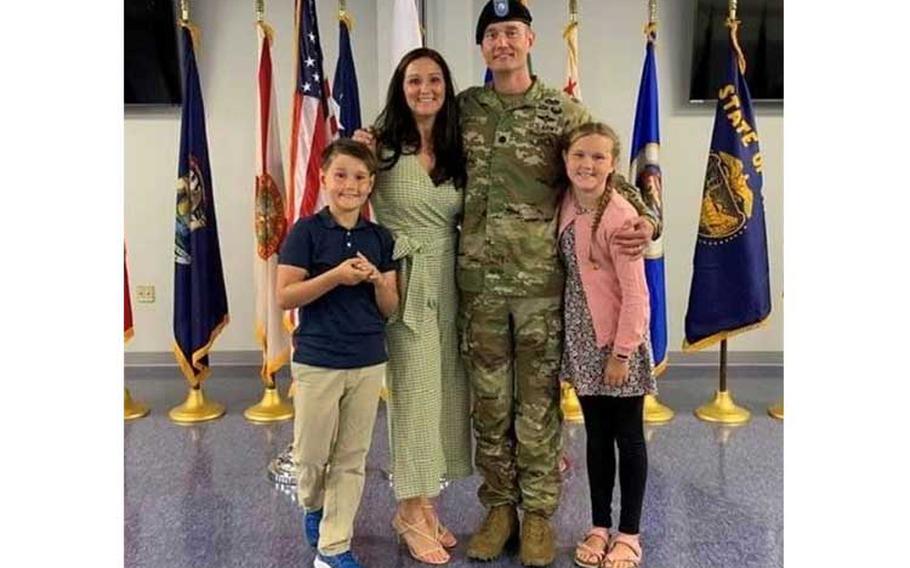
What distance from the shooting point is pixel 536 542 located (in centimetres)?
222

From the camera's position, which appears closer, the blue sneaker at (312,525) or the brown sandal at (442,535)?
the blue sneaker at (312,525)

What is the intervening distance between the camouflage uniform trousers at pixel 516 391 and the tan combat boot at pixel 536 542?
32 millimetres

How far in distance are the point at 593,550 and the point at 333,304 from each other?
101 centimetres

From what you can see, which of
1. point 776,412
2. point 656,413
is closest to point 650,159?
point 656,413

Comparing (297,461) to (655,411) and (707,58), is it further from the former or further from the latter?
(707,58)

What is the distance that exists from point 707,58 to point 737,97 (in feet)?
2.75

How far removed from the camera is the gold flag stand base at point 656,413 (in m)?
3.62

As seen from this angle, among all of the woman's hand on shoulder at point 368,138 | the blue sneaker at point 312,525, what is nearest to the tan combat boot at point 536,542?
the blue sneaker at point 312,525

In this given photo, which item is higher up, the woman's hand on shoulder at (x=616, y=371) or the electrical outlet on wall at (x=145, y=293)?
the electrical outlet on wall at (x=145, y=293)

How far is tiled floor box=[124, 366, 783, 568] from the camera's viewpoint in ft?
7.70

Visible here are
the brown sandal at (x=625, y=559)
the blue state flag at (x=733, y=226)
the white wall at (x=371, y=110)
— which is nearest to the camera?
the brown sandal at (x=625, y=559)

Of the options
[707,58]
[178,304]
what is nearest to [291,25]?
[178,304]

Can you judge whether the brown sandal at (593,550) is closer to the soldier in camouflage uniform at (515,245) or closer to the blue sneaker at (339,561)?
the soldier in camouflage uniform at (515,245)

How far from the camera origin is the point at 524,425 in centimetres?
217
